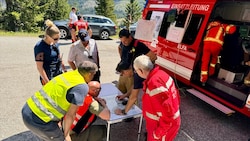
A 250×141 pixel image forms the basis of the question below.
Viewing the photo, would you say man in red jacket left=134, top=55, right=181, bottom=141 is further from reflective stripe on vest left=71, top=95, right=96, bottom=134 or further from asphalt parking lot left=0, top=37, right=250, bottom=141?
asphalt parking lot left=0, top=37, right=250, bottom=141

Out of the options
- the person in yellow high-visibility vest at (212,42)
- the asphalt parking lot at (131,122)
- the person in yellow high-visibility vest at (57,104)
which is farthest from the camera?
the person in yellow high-visibility vest at (212,42)

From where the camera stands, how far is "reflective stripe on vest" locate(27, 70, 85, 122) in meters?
2.21

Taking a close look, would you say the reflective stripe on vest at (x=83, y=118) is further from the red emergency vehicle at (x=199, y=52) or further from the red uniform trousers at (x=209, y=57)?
the red uniform trousers at (x=209, y=57)

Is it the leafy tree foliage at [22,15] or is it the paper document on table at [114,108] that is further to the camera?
the leafy tree foliage at [22,15]

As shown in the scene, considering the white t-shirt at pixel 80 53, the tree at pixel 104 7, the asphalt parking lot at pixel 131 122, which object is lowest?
the asphalt parking lot at pixel 131 122

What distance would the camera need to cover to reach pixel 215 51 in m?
4.02

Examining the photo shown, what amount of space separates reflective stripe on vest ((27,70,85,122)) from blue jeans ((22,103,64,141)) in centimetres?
5

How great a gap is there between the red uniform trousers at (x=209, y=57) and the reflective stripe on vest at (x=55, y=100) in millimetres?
2646

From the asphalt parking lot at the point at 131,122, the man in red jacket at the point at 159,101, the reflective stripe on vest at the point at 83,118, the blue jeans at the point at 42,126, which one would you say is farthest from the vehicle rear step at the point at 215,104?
the blue jeans at the point at 42,126

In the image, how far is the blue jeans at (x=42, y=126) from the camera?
7.45 ft

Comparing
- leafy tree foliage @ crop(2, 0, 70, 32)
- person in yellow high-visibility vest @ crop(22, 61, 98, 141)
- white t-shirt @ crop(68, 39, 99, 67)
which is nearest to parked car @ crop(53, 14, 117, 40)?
white t-shirt @ crop(68, 39, 99, 67)

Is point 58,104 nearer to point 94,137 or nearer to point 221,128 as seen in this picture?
point 94,137

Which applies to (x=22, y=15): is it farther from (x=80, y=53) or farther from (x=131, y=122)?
(x=131, y=122)

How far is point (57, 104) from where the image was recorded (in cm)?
221
